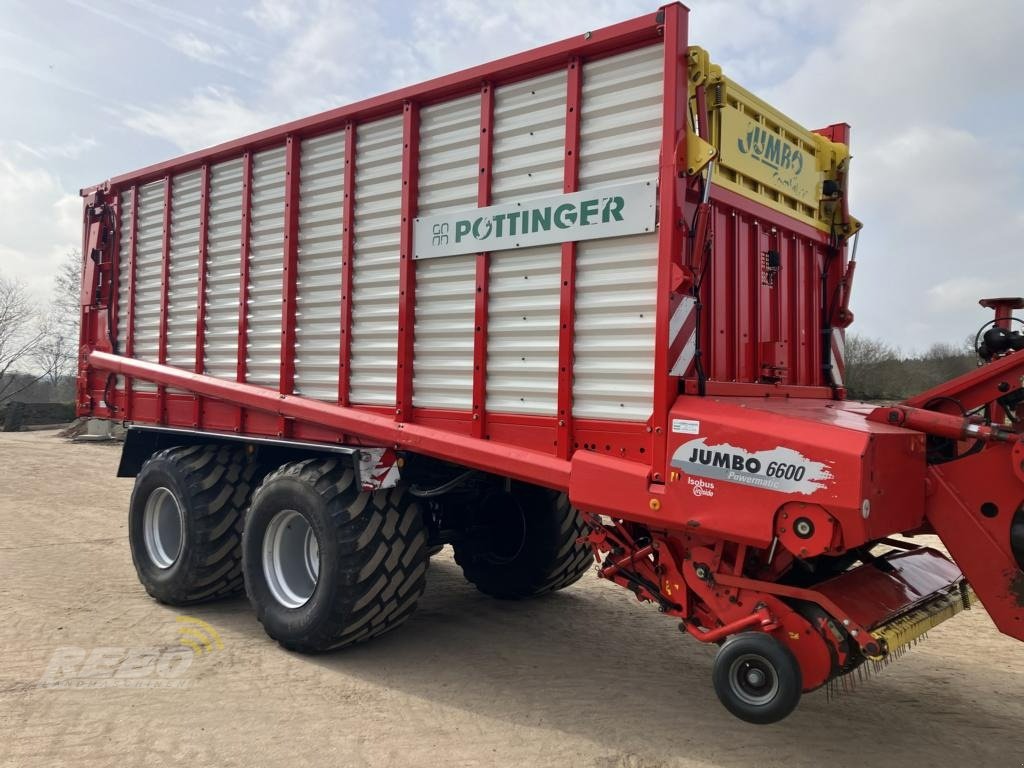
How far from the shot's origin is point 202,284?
20.6 ft

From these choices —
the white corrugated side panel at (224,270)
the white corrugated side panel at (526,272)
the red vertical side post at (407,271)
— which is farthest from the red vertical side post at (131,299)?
the white corrugated side panel at (526,272)

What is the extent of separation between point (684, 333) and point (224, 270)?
12.7 feet

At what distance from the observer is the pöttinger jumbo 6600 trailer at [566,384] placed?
347 cm

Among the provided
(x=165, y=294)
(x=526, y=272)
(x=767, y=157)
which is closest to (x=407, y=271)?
(x=526, y=272)

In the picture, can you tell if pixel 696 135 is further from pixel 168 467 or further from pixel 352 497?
pixel 168 467

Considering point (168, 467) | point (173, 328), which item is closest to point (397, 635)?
point (168, 467)

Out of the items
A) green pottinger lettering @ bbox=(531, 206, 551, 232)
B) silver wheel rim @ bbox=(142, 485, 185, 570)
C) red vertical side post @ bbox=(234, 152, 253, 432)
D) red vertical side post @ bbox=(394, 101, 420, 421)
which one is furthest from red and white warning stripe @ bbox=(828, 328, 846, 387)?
silver wheel rim @ bbox=(142, 485, 185, 570)

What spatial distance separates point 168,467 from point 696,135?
4.63m

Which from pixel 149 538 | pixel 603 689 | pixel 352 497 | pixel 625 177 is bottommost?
pixel 603 689

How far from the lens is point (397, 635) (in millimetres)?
5523

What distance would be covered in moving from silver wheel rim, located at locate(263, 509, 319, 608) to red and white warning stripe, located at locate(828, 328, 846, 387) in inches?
142

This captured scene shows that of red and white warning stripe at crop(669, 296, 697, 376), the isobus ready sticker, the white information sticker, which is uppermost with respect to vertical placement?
red and white warning stripe at crop(669, 296, 697, 376)

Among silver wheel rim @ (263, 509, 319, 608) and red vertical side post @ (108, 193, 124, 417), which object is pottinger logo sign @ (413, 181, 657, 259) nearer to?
silver wheel rim @ (263, 509, 319, 608)

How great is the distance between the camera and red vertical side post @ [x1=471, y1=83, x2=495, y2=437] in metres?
4.43
